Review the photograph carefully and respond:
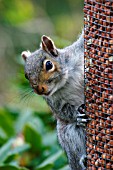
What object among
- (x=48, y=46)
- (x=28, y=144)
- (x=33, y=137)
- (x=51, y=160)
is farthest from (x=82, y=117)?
(x=33, y=137)

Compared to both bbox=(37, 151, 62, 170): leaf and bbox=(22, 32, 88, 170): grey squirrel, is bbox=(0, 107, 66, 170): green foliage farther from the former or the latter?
bbox=(22, 32, 88, 170): grey squirrel

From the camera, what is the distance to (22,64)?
25.9ft

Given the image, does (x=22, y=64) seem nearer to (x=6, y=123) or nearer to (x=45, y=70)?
(x=6, y=123)

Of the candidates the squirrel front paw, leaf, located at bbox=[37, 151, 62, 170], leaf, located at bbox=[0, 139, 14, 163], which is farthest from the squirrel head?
leaf, located at bbox=[0, 139, 14, 163]

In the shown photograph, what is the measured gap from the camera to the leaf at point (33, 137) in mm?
6742

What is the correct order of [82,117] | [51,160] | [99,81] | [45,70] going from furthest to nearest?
[51,160], [45,70], [82,117], [99,81]

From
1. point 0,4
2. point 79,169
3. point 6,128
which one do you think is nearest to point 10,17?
point 0,4

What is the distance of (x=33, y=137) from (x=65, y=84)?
138cm

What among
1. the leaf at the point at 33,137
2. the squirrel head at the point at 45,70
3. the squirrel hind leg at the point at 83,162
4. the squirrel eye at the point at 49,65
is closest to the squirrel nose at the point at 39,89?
the squirrel head at the point at 45,70

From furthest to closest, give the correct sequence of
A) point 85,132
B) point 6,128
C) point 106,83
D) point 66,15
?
point 66,15 < point 6,128 < point 85,132 < point 106,83

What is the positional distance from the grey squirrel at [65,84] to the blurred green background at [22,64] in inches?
41.9

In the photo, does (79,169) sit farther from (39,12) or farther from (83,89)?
(39,12)

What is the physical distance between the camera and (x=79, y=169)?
18.8 feet

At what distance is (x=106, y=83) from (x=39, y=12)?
8379 millimetres
